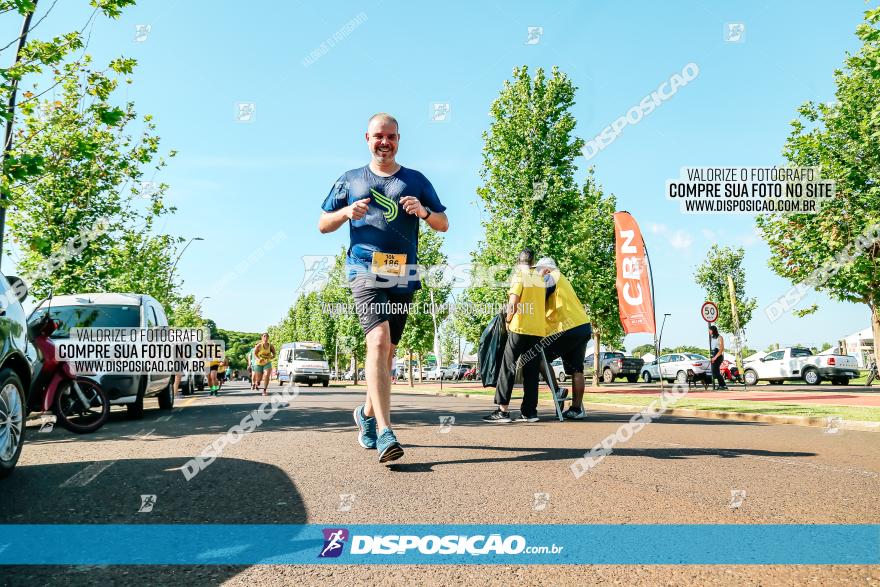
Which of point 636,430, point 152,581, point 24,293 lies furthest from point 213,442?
point 636,430

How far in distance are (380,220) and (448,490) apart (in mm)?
2105

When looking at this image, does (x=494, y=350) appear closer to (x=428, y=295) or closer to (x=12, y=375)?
(x=12, y=375)

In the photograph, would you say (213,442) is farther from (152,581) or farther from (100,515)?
(152,581)

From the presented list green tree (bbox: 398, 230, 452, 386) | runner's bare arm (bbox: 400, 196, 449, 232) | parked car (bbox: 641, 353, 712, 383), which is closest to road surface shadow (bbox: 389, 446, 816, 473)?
runner's bare arm (bbox: 400, 196, 449, 232)

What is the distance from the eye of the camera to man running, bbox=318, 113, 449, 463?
4.61 m

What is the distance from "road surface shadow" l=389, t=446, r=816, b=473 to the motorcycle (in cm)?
496

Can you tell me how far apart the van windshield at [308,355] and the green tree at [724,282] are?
3207 centimetres

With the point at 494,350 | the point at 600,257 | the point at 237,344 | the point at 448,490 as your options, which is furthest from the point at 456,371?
the point at 237,344

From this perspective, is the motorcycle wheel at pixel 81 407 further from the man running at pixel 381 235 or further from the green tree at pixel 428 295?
the green tree at pixel 428 295

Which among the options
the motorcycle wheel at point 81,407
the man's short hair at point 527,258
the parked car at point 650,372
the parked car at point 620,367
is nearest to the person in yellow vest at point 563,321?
the man's short hair at point 527,258

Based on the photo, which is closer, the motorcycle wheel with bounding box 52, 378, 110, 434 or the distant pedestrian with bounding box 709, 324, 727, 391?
the motorcycle wheel with bounding box 52, 378, 110, 434

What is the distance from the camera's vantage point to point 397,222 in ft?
15.6

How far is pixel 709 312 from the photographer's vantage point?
1947cm

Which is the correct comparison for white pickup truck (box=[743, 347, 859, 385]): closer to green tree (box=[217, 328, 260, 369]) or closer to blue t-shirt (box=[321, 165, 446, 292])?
blue t-shirt (box=[321, 165, 446, 292])
